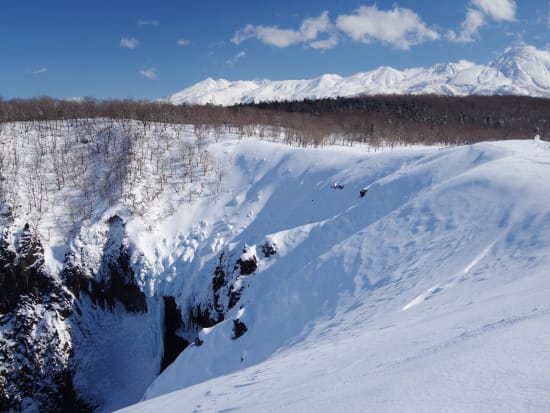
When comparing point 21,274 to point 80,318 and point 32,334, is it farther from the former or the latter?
point 80,318

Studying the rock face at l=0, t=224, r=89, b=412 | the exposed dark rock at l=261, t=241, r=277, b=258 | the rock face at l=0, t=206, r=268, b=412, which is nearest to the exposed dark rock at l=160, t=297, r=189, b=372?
the rock face at l=0, t=206, r=268, b=412

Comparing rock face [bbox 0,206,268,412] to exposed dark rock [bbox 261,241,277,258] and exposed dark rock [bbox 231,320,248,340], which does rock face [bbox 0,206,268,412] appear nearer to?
exposed dark rock [bbox 261,241,277,258]

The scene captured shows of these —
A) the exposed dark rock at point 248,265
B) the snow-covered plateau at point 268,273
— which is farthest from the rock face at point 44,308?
the exposed dark rock at point 248,265

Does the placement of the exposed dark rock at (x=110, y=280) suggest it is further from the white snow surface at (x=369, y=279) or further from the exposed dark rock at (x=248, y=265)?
the exposed dark rock at (x=248, y=265)

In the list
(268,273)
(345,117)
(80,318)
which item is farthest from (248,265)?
(345,117)

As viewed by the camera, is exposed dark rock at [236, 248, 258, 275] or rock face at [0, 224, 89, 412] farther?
rock face at [0, 224, 89, 412]
